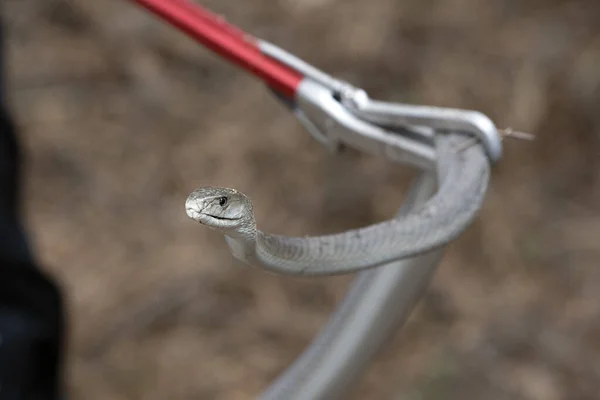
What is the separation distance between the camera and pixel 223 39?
1.94 feet

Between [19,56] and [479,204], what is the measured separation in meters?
1.32

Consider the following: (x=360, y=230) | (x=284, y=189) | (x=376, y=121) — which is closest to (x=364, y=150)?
(x=376, y=121)

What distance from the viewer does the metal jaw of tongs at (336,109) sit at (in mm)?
481

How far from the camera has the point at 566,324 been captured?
48.4 inches

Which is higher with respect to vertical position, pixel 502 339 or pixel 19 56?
pixel 19 56

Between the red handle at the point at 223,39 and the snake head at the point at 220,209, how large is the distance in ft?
0.79

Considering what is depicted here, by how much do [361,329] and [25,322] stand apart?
445 mm

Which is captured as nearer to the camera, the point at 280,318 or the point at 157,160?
the point at 280,318

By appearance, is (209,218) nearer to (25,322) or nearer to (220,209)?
(220,209)

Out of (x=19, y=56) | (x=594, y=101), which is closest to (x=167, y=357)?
(x=19, y=56)

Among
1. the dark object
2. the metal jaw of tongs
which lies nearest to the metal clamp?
the metal jaw of tongs

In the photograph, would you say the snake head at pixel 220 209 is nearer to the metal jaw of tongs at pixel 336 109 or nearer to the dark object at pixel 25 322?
the metal jaw of tongs at pixel 336 109

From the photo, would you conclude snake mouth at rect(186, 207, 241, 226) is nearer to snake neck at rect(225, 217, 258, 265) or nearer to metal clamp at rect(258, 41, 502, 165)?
snake neck at rect(225, 217, 258, 265)

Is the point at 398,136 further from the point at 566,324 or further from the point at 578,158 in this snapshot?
the point at 578,158
